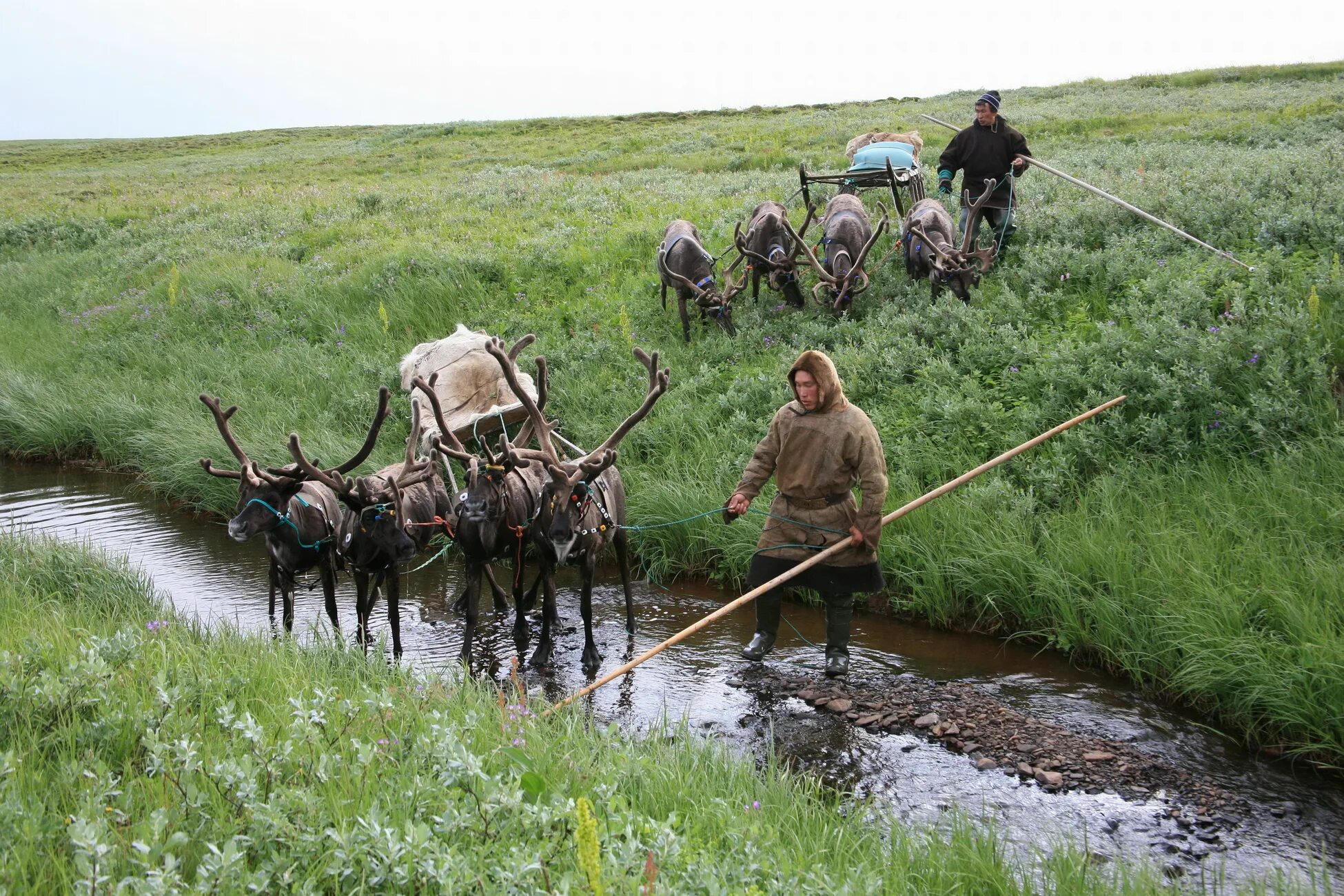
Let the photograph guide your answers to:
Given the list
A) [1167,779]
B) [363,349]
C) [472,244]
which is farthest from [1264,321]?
[472,244]

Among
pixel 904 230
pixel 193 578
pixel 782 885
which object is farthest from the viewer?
pixel 904 230

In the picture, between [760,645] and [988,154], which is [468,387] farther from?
A: [988,154]

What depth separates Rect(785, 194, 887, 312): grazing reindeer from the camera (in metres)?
13.8

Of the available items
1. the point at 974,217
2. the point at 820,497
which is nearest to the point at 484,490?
the point at 820,497

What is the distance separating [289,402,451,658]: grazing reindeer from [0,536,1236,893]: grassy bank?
6.41ft

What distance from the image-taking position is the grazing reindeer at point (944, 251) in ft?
43.4

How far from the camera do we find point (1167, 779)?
625cm

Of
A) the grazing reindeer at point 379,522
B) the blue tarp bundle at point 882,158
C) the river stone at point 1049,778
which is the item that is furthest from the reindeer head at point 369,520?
the blue tarp bundle at point 882,158

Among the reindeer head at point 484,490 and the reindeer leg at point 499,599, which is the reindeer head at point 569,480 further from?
the reindeer leg at point 499,599

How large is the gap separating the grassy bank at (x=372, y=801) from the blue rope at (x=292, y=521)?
187 centimetres

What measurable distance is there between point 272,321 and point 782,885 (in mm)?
17807

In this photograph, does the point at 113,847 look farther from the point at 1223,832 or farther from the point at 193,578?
the point at 193,578

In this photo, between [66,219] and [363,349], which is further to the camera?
[66,219]

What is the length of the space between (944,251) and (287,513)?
8.92 metres
